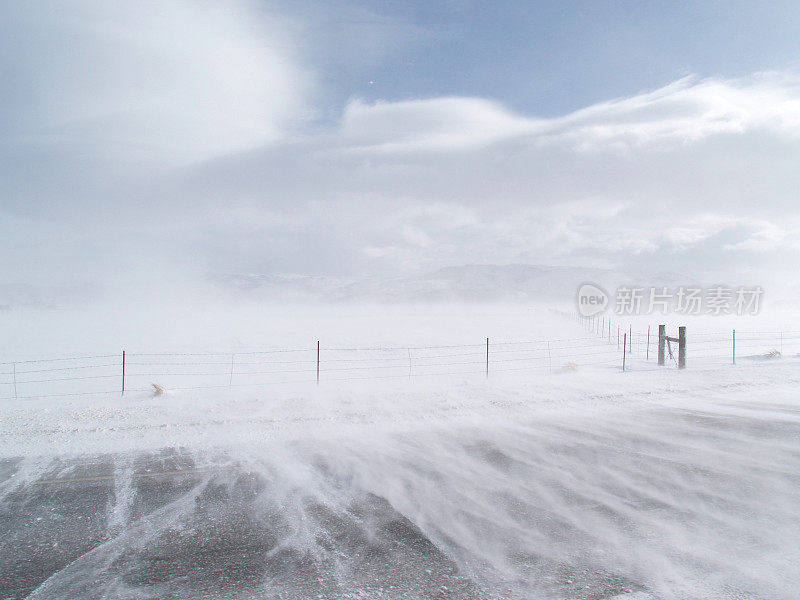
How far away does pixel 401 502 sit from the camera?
7227mm

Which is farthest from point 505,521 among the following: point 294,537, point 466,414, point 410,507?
point 466,414

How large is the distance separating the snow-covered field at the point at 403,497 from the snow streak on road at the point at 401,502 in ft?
0.10

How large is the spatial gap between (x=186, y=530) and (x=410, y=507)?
276 centimetres

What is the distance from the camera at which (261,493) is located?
765cm

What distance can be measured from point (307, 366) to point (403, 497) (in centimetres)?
1873

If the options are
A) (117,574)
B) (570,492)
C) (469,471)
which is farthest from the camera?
(469,471)

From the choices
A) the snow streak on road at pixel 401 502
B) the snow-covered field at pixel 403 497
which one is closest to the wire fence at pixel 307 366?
the snow-covered field at pixel 403 497

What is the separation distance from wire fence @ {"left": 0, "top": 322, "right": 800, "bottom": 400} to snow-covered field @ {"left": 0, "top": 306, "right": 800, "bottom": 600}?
546 cm

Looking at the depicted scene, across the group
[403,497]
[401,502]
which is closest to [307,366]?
[403,497]

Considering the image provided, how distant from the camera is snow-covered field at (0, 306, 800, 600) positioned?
17.4ft

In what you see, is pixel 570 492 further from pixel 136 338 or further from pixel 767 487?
pixel 136 338

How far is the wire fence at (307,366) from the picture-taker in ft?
66.4

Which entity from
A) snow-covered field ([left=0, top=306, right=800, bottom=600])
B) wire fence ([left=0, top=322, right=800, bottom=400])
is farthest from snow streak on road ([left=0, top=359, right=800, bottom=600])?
wire fence ([left=0, top=322, right=800, bottom=400])

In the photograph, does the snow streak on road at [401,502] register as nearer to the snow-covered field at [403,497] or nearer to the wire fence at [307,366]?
the snow-covered field at [403,497]
